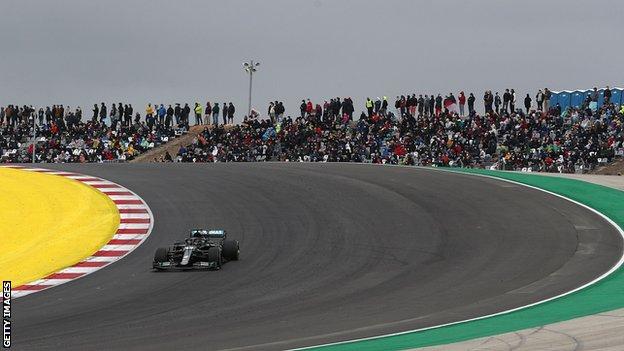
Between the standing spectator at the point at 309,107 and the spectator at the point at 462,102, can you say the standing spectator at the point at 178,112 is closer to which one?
the standing spectator at the point at 309,107

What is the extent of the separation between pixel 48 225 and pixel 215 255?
632 centimetres

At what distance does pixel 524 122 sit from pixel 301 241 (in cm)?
2067

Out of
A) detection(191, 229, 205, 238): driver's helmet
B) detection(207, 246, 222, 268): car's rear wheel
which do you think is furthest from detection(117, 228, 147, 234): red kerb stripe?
detection(207, 246, 222, 268): car's rear wheel

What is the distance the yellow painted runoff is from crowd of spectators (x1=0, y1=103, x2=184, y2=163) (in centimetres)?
1892

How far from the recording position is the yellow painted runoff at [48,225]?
21.1 meters

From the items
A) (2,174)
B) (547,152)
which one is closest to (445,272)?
(2,174)

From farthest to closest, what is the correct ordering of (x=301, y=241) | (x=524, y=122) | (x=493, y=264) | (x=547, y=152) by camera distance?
(x=524, y=122) < (x=547, y=152) < (x=301, y=241) < (x=493, y=264)

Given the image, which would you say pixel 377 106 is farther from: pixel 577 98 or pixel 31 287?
pixel 31 287

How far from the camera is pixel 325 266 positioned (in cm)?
1939

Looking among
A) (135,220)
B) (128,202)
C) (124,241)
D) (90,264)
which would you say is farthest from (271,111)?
(90,264)

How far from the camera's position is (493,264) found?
19.5 metres

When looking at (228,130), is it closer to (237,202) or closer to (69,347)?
(237,202)

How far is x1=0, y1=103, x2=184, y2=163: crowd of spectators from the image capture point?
163 ft

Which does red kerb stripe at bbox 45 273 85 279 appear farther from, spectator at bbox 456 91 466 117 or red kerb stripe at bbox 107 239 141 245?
spectator at bbox 456 91 466 117
